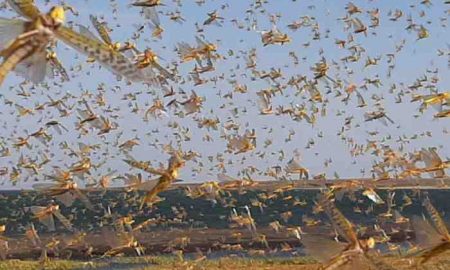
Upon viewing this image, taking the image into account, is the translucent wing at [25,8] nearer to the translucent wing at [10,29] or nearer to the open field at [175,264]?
the translucent wing at [10,29]

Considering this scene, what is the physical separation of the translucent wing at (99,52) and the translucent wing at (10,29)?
130 mm

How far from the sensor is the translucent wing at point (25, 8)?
2676 millimetres

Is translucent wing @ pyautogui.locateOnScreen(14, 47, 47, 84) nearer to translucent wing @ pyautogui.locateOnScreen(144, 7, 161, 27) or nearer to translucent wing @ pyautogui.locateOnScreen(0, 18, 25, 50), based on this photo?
translucent wing @ pyautogui.locateOnScreen(0, 18, 25, 50)

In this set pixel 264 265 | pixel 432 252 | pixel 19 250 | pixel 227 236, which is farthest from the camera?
pixel 227 236

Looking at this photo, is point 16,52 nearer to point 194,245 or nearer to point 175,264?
point 175,264

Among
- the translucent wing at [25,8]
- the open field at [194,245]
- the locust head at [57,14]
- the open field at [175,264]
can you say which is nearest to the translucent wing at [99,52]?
the locust head at [57,14]

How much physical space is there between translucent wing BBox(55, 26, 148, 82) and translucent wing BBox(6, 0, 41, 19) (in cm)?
14

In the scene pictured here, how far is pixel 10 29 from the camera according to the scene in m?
2.60

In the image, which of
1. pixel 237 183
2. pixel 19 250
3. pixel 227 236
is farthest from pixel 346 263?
pixel 227 236

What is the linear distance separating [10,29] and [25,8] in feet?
0.45

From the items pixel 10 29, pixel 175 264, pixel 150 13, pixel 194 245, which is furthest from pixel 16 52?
pixel 194 245

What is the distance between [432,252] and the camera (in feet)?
10.7

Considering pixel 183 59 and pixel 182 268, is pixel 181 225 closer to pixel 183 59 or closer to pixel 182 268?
pixel 182 268

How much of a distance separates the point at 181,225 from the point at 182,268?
4066 centimetres
